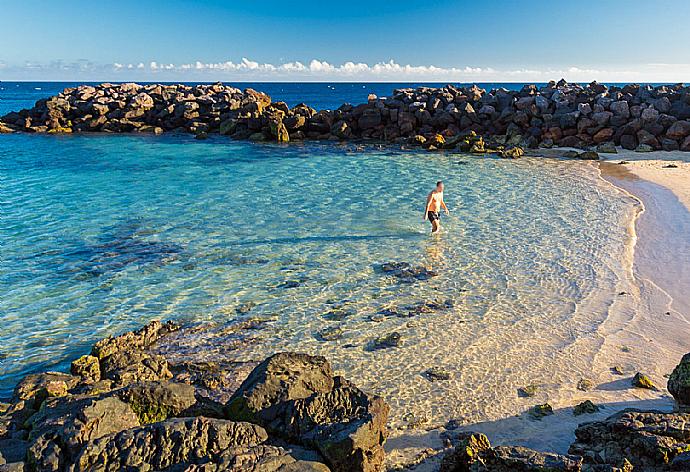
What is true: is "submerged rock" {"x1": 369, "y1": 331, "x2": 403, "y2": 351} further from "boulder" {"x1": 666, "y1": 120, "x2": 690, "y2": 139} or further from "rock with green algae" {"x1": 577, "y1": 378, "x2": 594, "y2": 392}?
"boulder" {"x1": 666, "y1": 120, "x2": 690, "y2": 139}

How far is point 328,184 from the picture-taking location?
2353cm

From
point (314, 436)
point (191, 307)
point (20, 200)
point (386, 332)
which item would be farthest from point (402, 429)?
point (20, 200)

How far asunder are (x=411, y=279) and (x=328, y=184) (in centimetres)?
1170

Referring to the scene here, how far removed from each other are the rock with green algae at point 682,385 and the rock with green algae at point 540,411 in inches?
59.4

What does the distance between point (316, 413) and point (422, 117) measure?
34328mm

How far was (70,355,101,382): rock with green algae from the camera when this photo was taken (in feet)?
26.2

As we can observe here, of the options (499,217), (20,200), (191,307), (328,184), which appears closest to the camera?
(191,307)

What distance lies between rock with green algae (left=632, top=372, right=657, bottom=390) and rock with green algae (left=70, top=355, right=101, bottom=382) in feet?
25.8

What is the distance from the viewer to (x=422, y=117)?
37906mm

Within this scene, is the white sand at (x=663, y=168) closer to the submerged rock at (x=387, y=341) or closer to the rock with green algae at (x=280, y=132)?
the submerged rock at (x=387, y=341)

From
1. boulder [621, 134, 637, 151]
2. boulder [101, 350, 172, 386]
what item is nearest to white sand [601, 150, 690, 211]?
boulder [621, 134, 637, 151]

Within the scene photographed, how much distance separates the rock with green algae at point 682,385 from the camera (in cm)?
673

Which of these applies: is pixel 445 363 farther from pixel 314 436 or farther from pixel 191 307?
pixel 191 307

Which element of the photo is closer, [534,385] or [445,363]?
[534,385]
